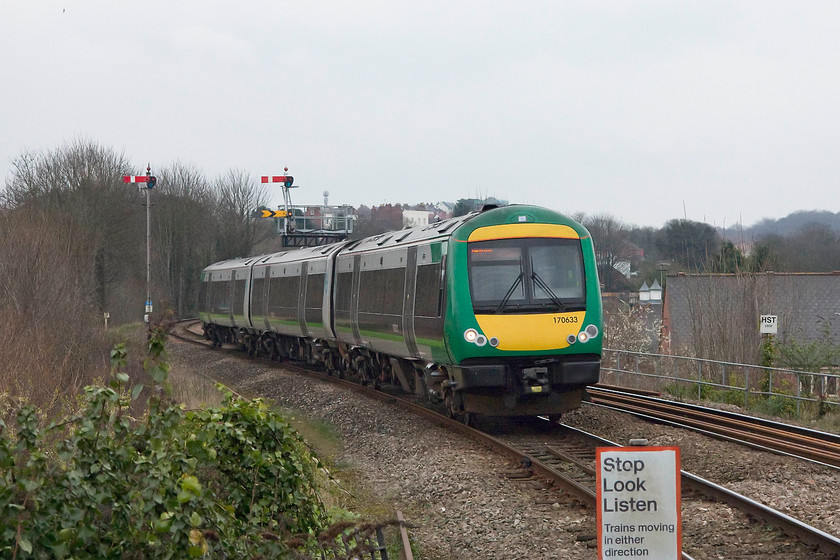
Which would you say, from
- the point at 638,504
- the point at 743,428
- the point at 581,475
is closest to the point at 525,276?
the point at 581,475

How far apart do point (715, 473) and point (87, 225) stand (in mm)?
37566

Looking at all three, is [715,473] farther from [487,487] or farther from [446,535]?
[446,535]

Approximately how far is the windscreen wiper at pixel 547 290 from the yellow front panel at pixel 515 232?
0.58 metres

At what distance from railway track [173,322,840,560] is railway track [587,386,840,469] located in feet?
6.28

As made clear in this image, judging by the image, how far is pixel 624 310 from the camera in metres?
34.7

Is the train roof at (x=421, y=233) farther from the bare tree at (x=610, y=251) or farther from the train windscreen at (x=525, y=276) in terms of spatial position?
the bare tree at (x=610, y=251)

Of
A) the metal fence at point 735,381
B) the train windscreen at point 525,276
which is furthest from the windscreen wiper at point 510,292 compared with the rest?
the metal fence at point 735,381

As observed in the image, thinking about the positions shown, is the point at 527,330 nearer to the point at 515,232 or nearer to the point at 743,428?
the point at 515,232

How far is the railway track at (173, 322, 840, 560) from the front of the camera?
24.8 feet

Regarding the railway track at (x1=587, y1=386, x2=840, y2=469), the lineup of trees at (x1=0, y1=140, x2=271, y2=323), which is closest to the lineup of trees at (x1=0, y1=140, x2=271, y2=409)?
the lineup of trees at (x1=0, y1=140, x2=271, y2=323)

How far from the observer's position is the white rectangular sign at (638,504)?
4.76m

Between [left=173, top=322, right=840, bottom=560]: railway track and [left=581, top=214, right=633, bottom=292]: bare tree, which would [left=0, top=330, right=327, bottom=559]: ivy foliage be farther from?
[left=581, top=214, right=633, bottom=292]: bare tree

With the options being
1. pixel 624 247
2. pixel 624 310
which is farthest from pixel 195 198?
pixel 624 310

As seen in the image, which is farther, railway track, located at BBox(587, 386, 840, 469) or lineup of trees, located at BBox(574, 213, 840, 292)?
lineup of trees, located at BBox(574, 213, 840, 292)
